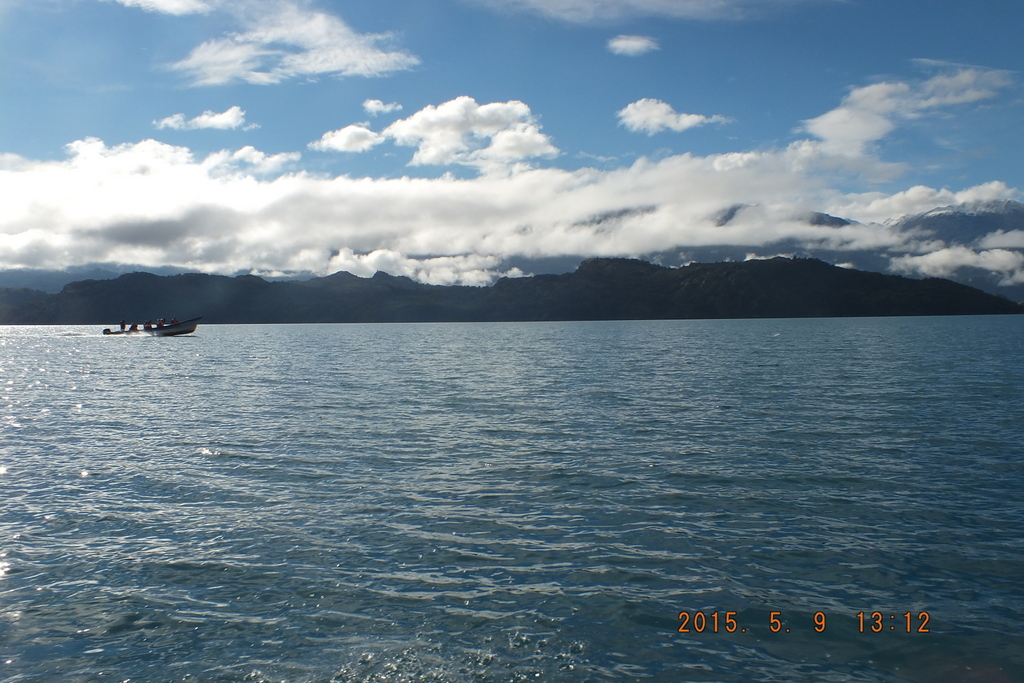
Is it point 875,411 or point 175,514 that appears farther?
point 875,411

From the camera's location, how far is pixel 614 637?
1323cm

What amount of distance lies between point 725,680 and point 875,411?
35579mm

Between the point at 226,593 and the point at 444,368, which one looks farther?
the point at 444,368

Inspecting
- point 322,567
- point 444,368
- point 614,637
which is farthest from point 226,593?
point 444,368

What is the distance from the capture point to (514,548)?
58.1ft

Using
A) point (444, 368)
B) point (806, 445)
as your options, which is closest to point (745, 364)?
point (444, 368)

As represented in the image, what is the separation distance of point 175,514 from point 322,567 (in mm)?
7420

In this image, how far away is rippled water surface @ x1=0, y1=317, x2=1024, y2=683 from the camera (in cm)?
1257

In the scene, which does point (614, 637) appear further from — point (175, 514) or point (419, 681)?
point (175, 514)

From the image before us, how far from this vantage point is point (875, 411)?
4197cm

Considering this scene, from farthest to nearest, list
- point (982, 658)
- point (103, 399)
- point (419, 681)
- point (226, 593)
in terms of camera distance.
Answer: point (103, 399) < point (226, 593) < point (982, 658) < point (419, 681)

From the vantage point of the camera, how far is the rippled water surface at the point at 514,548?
41.2 ft

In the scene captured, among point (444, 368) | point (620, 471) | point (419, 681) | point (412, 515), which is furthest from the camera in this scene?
point (444, 368)

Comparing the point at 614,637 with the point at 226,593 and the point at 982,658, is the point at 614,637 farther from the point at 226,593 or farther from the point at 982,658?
the point at 226,593
